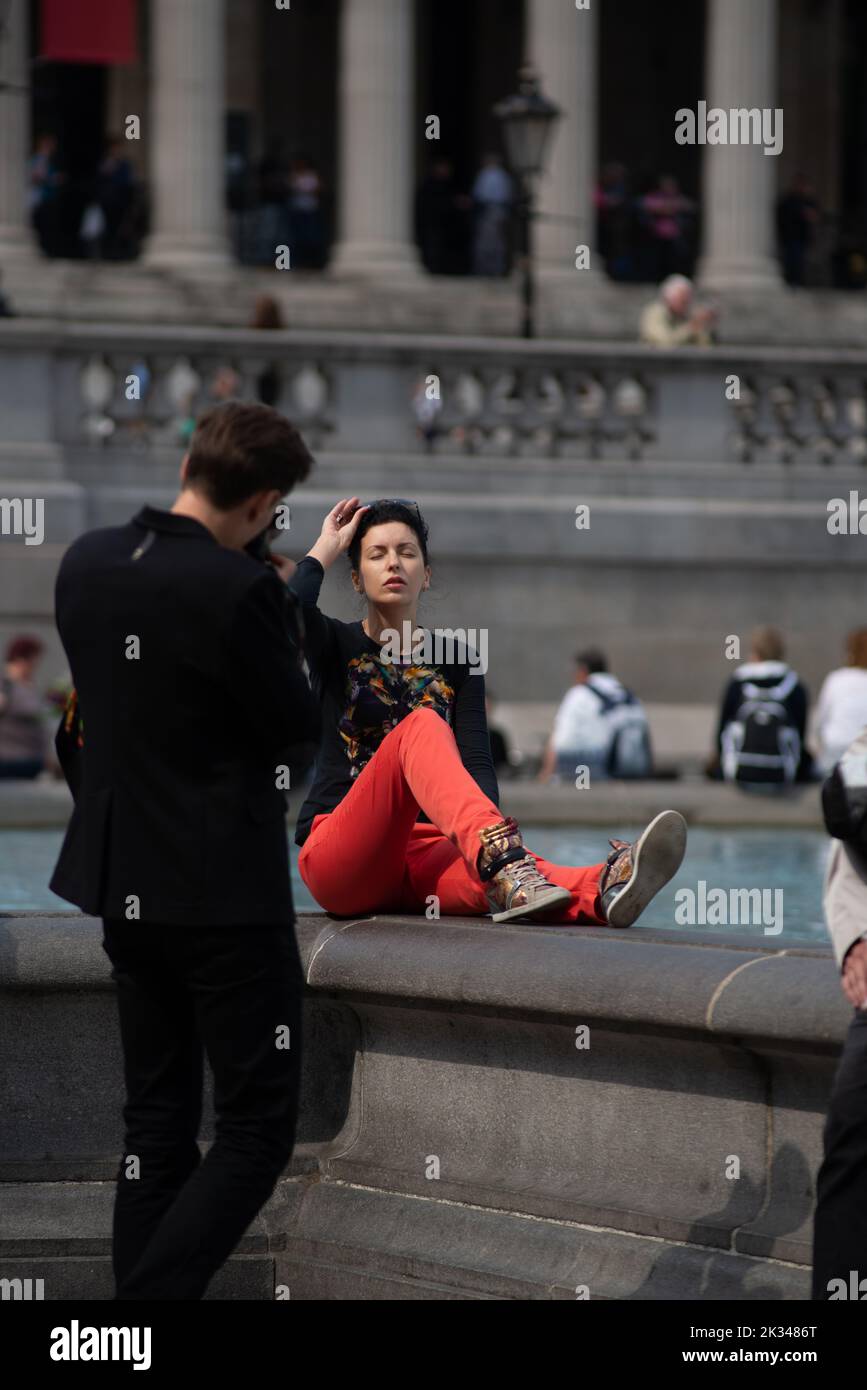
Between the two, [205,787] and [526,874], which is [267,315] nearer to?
[526,874]

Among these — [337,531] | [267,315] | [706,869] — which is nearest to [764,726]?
[706,869]

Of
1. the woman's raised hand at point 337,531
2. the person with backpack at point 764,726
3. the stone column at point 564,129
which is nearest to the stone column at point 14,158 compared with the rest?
the stone column at point 564,129

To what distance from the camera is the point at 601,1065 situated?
5781mm

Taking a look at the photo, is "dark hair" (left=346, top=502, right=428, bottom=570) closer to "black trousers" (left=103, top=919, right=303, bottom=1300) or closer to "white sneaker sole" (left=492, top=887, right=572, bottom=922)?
"white sneaker sole" (left=492, top=887, right=572, bottom=922)

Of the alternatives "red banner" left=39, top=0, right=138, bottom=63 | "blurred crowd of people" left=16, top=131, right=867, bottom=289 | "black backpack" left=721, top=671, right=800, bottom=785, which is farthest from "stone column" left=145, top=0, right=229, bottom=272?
"black backpack" left=721, top=671, right=800, bottom=785

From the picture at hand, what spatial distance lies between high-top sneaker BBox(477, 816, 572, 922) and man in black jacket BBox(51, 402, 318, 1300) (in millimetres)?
1407

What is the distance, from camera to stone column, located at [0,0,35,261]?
30938mm

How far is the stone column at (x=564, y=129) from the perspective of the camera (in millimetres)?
32656

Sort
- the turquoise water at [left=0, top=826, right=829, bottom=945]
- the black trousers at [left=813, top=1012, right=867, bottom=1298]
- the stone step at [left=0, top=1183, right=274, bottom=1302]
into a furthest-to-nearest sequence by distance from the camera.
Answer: the turquoise water at [left=0, top=826, right=829, bottom=945], the stone step at [left=0, top=1183, right=274, bottom=1302], the black trousers at [left=813, top=1012, right=867, bottom=1298]

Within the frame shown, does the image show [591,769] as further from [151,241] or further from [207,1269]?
[151,241]

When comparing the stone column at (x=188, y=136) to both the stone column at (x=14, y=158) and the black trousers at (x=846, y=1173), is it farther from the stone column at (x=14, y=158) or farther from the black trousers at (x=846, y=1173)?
the black trousers at (x=846, y=1173)

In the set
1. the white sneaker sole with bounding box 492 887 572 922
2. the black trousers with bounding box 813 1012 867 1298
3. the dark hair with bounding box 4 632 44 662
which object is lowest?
the dark hair with bounding box 4 632 44 662

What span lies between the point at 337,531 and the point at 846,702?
995cm
